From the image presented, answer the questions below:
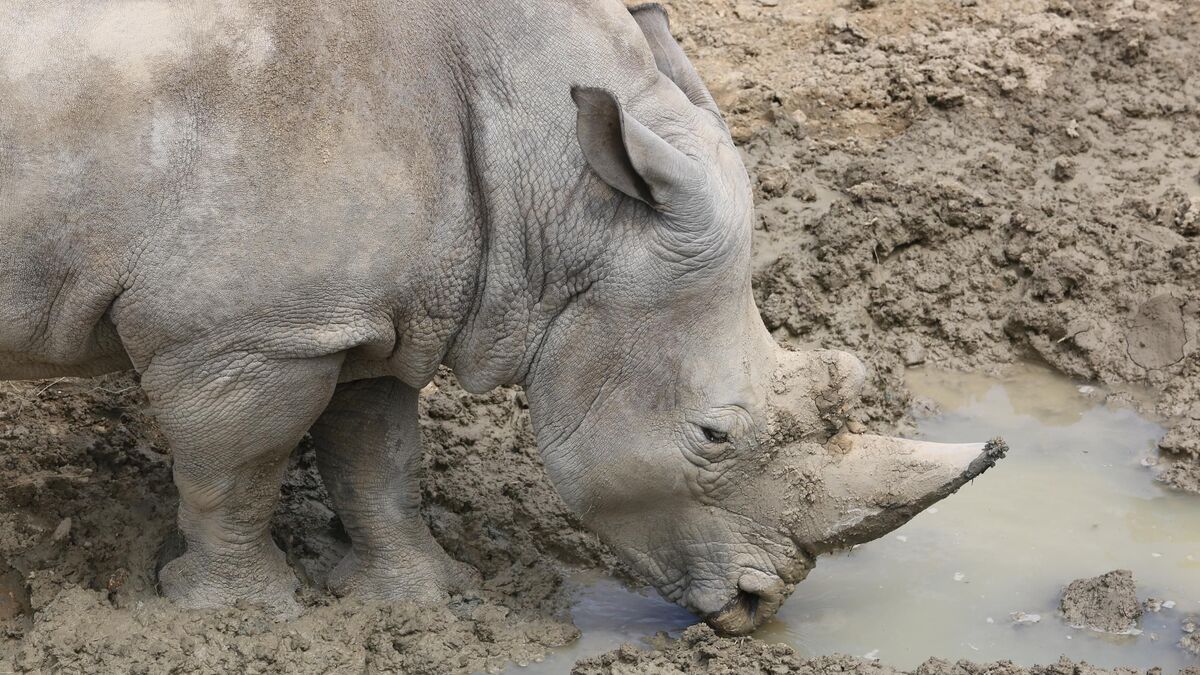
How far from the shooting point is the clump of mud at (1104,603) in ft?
19.6

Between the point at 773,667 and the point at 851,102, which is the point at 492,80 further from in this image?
the point at 851,102

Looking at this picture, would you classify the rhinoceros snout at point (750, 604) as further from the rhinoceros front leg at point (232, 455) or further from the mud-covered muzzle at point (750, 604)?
the rhinoceros front leg at point (232, 455)

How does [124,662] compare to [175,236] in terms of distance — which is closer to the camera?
[175,236]

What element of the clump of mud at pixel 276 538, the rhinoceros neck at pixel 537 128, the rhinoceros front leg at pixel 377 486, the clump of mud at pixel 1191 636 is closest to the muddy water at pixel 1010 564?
the clump of mud at pixel 1191 636

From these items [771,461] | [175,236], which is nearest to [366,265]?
[175,236]

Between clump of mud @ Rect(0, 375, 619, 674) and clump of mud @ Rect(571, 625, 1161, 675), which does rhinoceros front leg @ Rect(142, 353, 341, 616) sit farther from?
clump of mud @ Rect(571, 625, 1161, 675)

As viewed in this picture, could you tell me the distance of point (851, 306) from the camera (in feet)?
26.2

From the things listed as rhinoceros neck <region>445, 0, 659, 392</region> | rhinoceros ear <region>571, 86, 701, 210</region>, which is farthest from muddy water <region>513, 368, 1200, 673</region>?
rhinoceros ear <region>571, 86, 701, 210</region>

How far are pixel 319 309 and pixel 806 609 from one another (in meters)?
2.20

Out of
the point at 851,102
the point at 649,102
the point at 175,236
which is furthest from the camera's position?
the point at 851,102

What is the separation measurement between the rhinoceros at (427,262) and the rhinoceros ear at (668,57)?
10 mm

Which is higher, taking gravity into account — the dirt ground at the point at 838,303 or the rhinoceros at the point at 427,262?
the rhinoceros at the point at 427,262

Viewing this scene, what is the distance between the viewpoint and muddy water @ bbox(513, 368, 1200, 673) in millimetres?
5910

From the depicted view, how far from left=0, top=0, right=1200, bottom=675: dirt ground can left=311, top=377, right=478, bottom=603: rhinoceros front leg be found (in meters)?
0.16
